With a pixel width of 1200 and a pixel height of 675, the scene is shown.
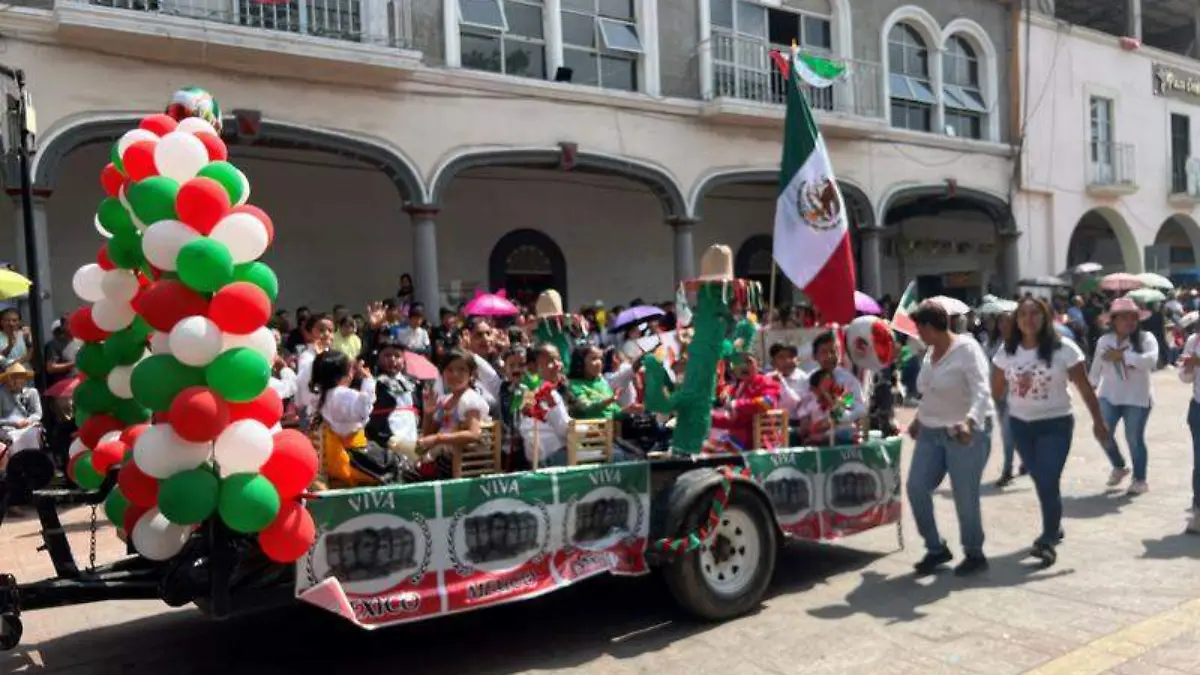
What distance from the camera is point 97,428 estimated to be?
14.8 feet

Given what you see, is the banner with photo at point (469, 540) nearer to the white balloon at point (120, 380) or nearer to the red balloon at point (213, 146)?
the white balloon at point (120, 380)

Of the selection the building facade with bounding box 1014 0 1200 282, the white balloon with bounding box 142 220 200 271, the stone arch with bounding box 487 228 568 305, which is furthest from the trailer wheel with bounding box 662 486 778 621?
the building facade with bounding box 1014 0 1200 282

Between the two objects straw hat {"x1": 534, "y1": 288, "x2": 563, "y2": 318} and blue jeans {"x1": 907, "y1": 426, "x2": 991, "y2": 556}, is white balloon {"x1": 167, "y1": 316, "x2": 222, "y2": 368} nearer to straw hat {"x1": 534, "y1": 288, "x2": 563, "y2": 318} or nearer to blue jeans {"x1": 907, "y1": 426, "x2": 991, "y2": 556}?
straw hat {"x1": 534, "y1": 288, "x2": 563, "y2": 318}

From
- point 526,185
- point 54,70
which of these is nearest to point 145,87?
point 54,70

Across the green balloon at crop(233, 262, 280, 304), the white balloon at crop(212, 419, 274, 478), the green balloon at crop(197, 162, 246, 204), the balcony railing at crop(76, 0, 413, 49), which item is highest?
the balcony railing at crop(76, 0, 413, 49)

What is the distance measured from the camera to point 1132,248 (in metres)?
22.9

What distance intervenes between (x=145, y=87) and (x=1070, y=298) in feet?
59.5

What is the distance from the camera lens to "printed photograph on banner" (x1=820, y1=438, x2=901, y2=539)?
5.71 m

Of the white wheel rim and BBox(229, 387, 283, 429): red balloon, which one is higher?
BBox(229, 387, 283, 429): red balloon

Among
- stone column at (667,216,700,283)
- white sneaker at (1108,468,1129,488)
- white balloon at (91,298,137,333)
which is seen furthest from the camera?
stone column at (667,216,700,283)

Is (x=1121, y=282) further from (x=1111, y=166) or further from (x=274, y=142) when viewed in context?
(x=274, y=142)

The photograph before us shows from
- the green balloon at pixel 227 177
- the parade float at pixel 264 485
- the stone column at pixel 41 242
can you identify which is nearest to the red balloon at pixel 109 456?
the parade float at pixel 264 485

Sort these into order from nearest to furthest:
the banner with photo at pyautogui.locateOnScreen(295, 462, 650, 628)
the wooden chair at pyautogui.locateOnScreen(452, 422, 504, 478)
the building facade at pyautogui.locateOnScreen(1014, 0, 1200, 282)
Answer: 1. the banner with photo at pyautogui.locateOnScreen(295, 462, 650, 628)
2. the wooden chair at pyautogui.locateOnScreen(452, 422, 504, 478)
3. the building facade at pyautogui.locateOnScreen(1014, 0, 1200, 282)

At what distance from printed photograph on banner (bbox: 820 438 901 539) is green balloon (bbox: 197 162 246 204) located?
142 inches
